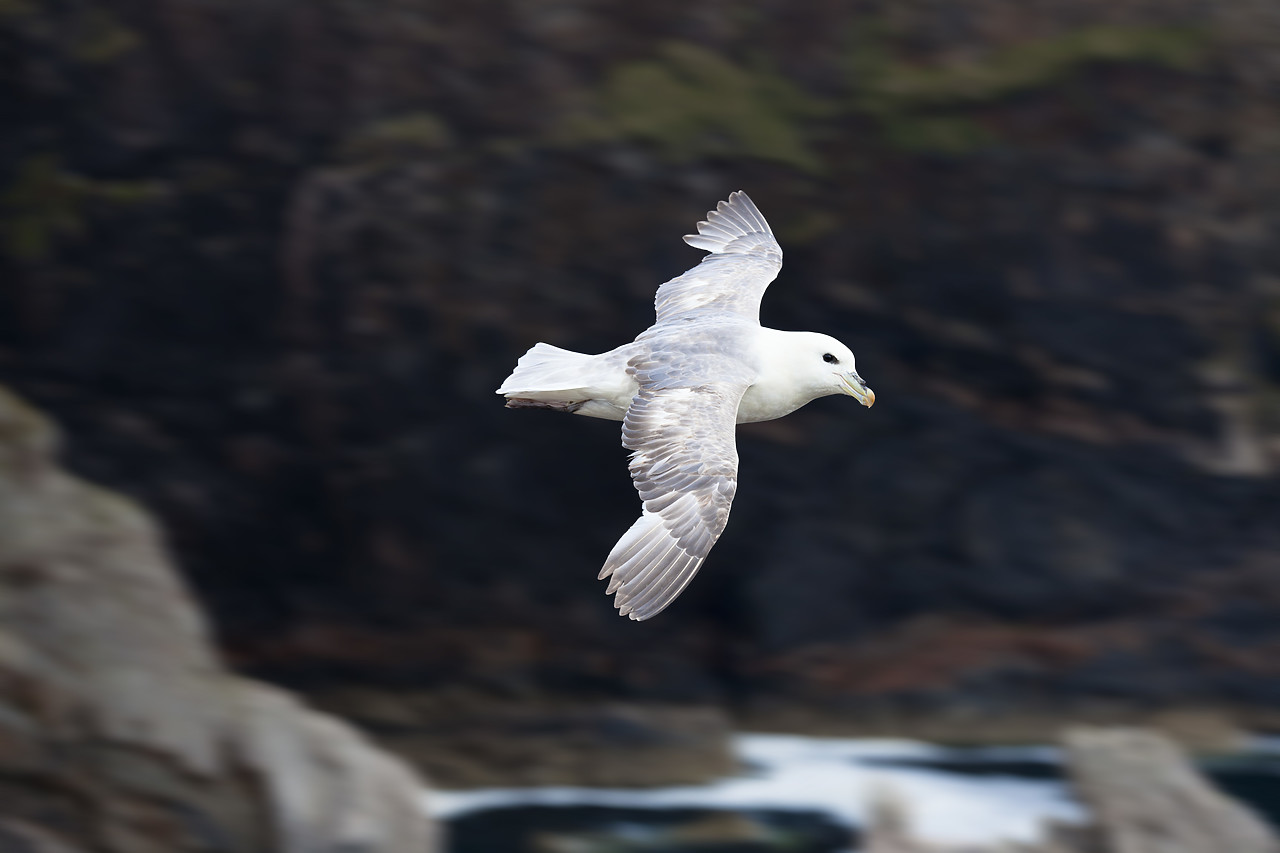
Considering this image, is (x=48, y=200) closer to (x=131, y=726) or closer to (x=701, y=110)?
(x=701, y=110)

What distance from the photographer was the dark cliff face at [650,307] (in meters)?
12.4

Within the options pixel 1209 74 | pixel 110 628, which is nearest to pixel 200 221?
pixel 110 628

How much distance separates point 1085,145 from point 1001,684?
519cm

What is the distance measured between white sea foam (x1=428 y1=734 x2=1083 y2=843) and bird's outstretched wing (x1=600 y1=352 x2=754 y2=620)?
9.25 m

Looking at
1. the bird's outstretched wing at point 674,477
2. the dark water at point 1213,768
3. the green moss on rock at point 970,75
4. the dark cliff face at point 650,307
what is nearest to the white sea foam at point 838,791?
the dark water at point 1213,768

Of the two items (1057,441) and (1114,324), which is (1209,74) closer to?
(1114,324)

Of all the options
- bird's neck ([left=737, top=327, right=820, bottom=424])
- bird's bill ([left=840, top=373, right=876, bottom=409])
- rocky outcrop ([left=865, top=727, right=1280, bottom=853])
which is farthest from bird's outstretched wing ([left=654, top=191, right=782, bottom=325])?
rocky outcrop ([left=865, top=727, right=1280, bottom=853])

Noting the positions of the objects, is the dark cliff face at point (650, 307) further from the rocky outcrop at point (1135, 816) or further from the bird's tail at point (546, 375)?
the bird's tail at point (546, 375)

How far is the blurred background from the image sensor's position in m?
12.4

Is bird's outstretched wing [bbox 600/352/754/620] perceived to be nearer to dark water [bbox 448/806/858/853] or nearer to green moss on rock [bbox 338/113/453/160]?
green moss on rock [bbox 338/113/453/160]

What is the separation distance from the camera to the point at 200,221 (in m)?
12.9

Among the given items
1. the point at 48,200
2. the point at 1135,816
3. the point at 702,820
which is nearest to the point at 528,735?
the point at 702,820

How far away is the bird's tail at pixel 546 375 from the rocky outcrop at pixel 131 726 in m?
3.61

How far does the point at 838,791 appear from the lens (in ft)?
53.0
